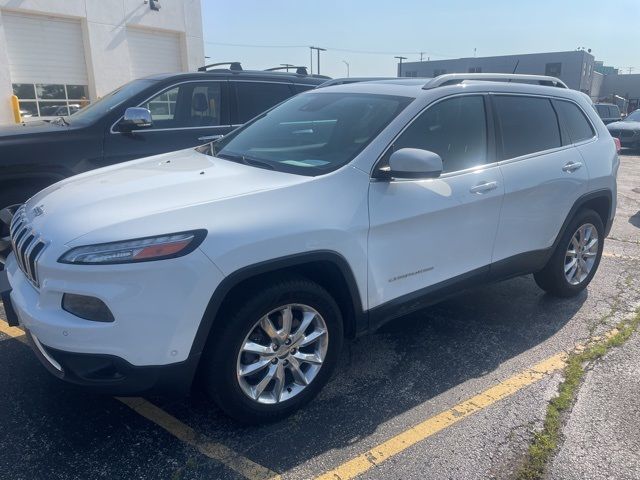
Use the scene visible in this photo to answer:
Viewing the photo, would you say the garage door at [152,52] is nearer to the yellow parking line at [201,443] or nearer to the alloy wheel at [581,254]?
the alloy wheel at [581,254]

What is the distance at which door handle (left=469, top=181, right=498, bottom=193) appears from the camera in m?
3.48

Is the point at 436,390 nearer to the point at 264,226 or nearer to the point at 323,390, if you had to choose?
the point at 323,390

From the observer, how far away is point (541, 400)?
315cm

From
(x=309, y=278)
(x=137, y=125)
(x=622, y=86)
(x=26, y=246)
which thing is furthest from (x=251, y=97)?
(x=622, y=86)

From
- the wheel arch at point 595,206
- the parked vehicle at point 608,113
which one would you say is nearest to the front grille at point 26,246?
the wheel arch at point 595,206

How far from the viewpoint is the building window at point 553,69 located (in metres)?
51.9

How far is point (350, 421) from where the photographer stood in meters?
2.94

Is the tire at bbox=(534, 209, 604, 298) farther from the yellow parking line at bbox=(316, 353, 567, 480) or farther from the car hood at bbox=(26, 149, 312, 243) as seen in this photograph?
the car hood at bbox=(26, 149, 312, 243)

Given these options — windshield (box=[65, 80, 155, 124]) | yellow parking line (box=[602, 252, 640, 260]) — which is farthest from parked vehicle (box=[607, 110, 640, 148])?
windshield (box=[65, 80, 155, 124])

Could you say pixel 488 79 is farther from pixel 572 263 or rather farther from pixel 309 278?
pixel 309 278

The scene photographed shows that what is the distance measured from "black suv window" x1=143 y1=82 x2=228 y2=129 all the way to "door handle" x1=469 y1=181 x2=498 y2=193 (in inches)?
130

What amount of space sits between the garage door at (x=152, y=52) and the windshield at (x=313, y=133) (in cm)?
1636

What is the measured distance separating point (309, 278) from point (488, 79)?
7.57 feet

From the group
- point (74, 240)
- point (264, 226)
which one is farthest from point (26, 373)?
point (264, 226)
